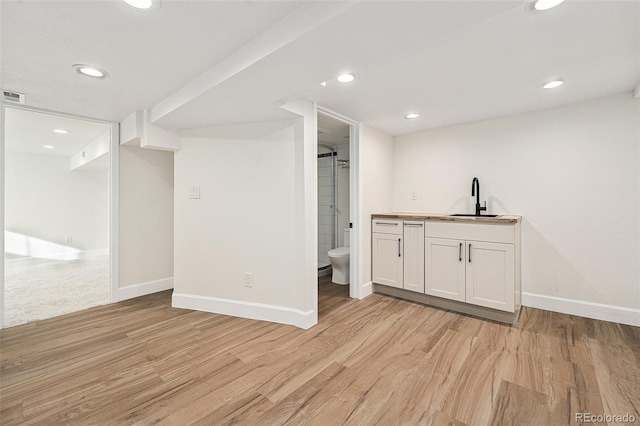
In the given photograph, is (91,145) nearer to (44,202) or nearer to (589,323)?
(44,202)

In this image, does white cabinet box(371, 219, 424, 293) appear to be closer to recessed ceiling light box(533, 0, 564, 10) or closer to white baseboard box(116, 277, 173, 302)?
recessed ceiling light box(533, 0, 564, 10)

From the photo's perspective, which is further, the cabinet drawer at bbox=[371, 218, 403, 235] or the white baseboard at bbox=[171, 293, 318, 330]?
the cabinet drawer at bbox=[371, 218, 403, 235]

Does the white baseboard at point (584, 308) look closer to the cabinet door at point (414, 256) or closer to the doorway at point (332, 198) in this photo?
the cabinet door at point (414, 256)

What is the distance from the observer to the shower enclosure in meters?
4.75

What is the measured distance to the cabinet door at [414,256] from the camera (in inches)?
124

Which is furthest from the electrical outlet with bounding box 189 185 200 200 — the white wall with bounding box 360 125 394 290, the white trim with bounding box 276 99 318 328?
the white wall with bounding box 360 125 394 290

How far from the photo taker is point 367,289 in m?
3.46

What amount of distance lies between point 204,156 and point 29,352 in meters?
2.19

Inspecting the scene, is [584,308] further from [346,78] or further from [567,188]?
[346,78]

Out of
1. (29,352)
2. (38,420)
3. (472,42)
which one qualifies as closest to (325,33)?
(472,42)

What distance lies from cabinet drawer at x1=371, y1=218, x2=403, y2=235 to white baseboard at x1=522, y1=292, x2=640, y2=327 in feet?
5.07

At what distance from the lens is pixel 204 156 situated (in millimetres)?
3008

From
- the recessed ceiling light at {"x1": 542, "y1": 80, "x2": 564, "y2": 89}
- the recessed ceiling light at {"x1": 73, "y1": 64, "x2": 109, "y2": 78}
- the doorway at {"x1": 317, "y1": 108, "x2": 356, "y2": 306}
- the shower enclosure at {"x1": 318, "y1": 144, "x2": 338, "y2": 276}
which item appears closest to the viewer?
the recessed ceiling light at {"x1": 73, "y1": 64, "x2": 109, "y2": 78}

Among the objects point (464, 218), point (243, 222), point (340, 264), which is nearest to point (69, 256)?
point (243, 222)
